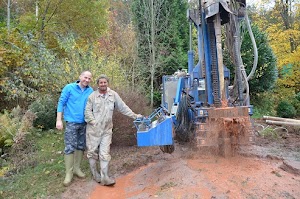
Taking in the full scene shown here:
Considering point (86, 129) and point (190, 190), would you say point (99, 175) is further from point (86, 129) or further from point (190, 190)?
point (190, 190)

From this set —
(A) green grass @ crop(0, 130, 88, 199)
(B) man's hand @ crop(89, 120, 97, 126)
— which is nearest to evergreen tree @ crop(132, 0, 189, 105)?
(A) green grass @ crop(0, 130, 88, 199)

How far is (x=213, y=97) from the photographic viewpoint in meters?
6.05

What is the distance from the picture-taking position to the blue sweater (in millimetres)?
5539

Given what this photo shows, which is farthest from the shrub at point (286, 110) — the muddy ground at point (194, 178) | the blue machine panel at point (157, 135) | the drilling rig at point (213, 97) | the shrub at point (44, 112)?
the blue machine panel at point (157, 135)

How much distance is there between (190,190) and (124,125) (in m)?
3.54

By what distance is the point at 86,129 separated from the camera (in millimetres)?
5547

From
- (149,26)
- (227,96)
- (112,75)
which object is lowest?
(227,96)

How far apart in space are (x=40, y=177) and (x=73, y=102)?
5.34ft

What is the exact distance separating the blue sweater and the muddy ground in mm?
1098

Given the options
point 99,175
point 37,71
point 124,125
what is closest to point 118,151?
point 124,125

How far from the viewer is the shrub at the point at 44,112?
989cm

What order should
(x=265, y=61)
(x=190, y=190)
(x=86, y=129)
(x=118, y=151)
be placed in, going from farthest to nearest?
(x=265, y=61)
(x=118, y=151)
(x=86, y=129)
(x=190, y=190)

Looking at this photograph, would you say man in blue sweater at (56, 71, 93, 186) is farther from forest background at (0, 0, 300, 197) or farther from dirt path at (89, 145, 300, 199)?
forest background at (0, 0, 300, 197)

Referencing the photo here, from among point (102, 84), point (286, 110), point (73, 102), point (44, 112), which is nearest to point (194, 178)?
point (102, 84)
